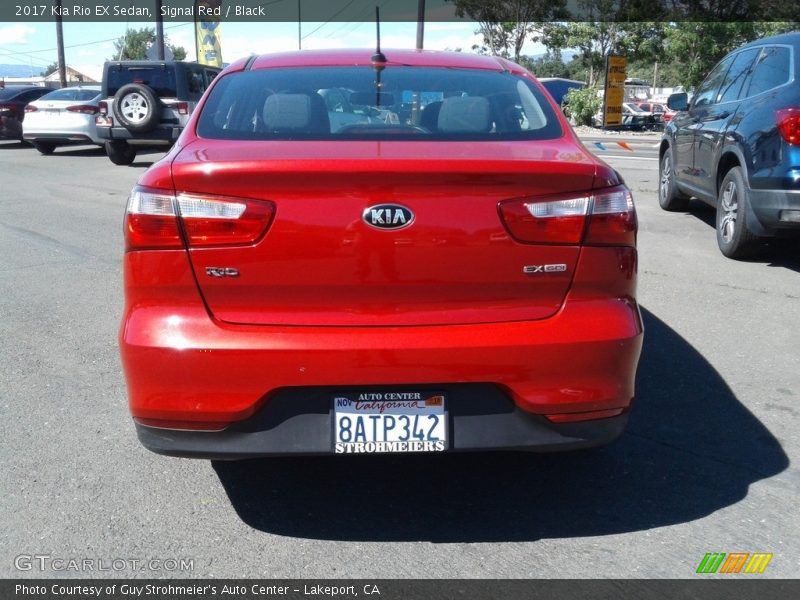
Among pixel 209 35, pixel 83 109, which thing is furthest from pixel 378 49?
pixel 209 35

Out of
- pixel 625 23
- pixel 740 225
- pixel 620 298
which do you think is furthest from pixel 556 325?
pixel 625 23

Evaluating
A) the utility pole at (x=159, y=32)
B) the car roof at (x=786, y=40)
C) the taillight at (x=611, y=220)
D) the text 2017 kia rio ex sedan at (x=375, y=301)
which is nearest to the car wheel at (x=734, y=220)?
the car roof at (x=786, y=40)

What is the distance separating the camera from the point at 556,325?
286 cm

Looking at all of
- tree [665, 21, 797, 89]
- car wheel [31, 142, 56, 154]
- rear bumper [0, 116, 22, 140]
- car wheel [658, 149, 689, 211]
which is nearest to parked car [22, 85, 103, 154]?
car wheel [31, 142, 56, 154]

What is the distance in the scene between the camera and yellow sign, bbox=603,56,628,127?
28391mm

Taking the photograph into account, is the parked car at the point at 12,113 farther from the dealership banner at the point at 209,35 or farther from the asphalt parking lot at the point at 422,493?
the asphalt parking lot at the point at 422,493

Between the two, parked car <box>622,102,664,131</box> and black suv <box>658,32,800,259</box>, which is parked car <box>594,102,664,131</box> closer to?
parked car <box>622,102,664,131</box>

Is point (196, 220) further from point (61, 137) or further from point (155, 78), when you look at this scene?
point (61, 137)

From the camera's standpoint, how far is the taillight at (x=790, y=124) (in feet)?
20.6

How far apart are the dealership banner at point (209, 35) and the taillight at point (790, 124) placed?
2642cm

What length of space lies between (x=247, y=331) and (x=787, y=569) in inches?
76.6

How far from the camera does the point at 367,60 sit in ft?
13.0

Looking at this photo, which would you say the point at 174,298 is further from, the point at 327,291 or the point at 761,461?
the point at 761,461
